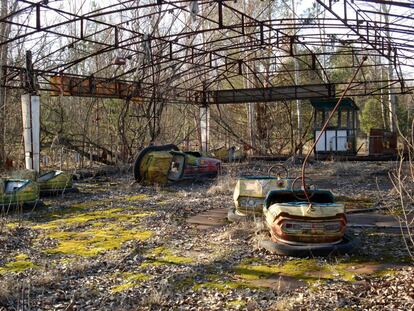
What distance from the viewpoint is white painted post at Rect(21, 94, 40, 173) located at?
12203mm

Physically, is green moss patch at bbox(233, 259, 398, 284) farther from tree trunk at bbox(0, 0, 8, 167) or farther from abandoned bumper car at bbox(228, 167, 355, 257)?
tree trunk at bbox(0, 0, 8, 167)

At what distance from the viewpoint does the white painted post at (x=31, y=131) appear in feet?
40.0

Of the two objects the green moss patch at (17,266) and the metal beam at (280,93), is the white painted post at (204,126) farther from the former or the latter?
the green moss patch at (17,266)

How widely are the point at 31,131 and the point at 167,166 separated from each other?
3511 millimetres

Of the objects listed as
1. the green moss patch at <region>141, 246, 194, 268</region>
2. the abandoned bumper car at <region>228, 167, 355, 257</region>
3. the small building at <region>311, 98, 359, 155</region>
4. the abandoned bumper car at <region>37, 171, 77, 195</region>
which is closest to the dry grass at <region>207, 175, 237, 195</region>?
the abandoned bumper car at <region>37, 171, 77, 195</region>

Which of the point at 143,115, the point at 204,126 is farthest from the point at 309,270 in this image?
the point at 204,126

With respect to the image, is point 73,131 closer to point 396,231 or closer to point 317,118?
point 317,118

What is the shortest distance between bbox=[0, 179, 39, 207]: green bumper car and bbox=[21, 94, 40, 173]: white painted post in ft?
10.3

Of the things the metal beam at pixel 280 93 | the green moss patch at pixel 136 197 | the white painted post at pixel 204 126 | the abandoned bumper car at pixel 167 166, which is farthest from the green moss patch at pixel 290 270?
the white painted post at pixel 204 126

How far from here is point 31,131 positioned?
12.2 m

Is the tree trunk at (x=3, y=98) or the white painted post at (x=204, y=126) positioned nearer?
the tree trunk at (x=3, y=98)

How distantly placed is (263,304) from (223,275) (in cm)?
89

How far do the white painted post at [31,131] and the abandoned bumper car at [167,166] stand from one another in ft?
8.43

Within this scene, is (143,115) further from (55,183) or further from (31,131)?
(55,183)
